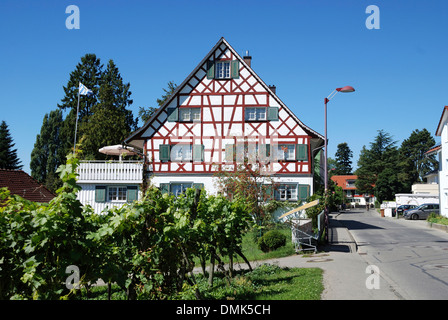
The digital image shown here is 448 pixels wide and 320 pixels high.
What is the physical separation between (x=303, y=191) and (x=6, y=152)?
45.6 metres

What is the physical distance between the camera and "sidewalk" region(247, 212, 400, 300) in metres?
8.40

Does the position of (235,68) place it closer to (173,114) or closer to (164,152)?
(173,114)

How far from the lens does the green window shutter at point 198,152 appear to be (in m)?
Answer: 28.5

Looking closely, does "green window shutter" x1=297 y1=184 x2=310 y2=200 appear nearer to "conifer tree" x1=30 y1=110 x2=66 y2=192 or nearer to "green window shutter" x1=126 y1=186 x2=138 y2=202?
"green window shutter" x1=126 y1=186 x2=138 y2=202

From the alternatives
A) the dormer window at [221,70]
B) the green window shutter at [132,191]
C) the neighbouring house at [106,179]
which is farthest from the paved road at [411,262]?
Result: the neighbouring house at [106,179]

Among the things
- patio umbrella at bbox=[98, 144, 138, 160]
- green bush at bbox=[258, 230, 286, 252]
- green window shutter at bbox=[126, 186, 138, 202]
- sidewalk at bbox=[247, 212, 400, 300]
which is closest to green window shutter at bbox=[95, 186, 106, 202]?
green window shutter at bbox=[126, 186, 138, 202]

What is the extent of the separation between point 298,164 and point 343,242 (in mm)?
9487

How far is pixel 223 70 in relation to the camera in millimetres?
28578

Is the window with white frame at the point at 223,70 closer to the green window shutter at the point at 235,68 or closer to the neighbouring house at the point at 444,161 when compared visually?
the green window shutter at the point at 235,68

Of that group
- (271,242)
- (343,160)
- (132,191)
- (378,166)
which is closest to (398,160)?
(378,166)

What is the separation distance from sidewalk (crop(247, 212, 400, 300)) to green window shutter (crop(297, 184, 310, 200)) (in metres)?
8.67

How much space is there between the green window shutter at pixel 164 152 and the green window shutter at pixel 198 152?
179 centimetres
